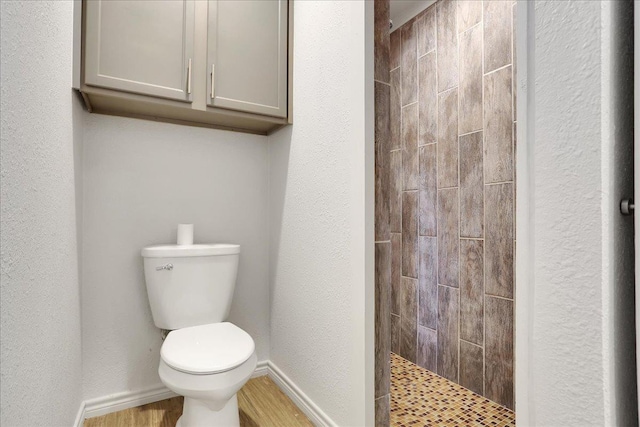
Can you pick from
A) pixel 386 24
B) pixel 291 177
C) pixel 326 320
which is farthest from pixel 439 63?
pixel 326 320

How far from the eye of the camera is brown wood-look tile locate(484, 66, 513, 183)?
1794mm

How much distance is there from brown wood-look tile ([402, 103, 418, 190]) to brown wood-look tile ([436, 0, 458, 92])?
27 centimetres

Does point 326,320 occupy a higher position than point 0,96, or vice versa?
point 0,96

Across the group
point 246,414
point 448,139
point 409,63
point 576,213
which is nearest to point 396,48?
point 409,63

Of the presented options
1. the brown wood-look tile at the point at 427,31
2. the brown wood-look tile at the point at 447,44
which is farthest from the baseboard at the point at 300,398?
the brown wood-look tile at the point at 427,31

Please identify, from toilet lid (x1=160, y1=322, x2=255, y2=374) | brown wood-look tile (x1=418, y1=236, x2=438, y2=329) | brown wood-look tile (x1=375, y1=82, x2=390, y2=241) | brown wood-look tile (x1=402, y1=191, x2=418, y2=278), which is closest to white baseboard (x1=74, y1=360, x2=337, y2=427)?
toilet lid (x1=160, y1=322, x2=255, y2=374)

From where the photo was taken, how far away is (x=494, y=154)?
1858 millimetres

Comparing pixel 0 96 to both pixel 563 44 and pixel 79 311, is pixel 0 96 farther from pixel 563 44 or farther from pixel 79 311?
pixel 79 311

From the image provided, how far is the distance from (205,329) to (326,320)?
542mm

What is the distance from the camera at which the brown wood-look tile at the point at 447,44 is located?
208 cm

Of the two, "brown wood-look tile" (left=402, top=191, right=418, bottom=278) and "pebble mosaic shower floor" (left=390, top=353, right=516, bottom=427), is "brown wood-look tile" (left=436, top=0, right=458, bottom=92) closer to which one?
"brown wood-look tile" (left=402, top=191, right=418, bottom=278)

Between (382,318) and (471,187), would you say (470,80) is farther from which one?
(382,318)

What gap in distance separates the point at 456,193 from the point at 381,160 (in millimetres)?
920

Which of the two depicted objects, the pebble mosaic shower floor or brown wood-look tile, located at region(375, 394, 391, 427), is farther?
the pebble mosaic shower floor
